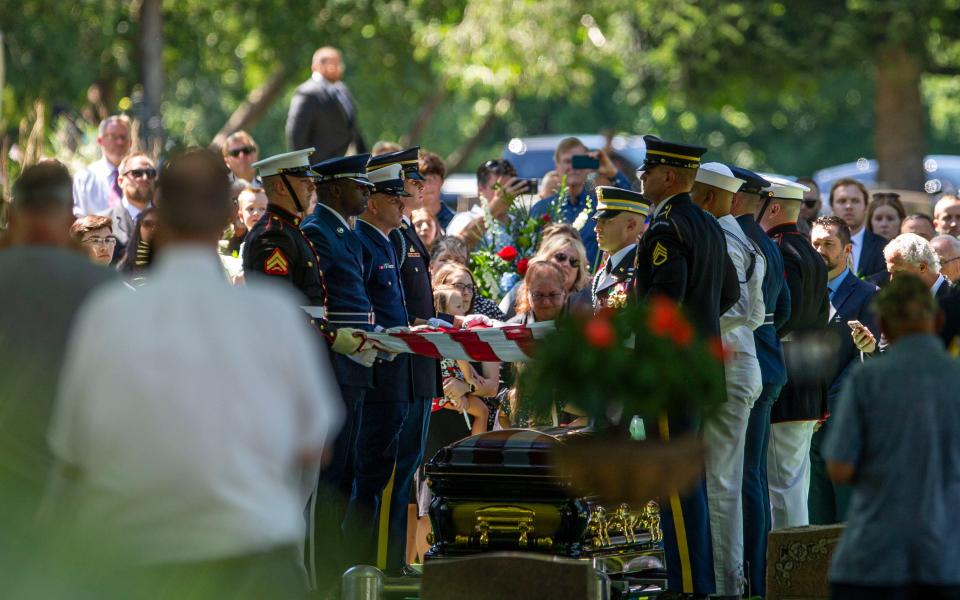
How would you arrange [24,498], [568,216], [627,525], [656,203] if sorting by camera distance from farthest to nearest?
[568,216] → [627,525] → [656,203] → [24,498]

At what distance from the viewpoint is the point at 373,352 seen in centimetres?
886

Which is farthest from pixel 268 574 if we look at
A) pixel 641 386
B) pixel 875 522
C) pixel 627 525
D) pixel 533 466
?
pixel 627 525

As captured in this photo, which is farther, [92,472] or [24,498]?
[24,498]

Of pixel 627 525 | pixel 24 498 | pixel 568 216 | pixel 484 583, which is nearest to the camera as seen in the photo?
pixel 24 498

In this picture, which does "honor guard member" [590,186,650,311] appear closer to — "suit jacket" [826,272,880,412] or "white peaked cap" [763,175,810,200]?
"white peaked cap" [763,175,810,200]

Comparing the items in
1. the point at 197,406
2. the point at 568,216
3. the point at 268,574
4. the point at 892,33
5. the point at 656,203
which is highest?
the point at 892,33

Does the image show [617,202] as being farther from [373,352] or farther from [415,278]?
[373,352]

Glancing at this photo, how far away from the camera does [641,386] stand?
23.4ft

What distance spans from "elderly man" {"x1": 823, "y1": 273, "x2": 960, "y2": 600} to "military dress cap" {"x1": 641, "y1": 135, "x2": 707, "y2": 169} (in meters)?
2.57

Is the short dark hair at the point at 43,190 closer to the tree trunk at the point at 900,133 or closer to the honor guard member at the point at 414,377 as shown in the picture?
the honor guard member at the point at 414,377

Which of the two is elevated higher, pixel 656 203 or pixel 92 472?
pixel 656 203

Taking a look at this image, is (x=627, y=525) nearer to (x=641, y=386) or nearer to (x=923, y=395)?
(x=641, y=386)

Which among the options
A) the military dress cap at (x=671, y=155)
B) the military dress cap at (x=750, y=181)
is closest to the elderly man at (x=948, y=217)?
the military dress cap at (x=750, y=181)

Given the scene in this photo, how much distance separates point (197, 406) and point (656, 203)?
14.6 ft
